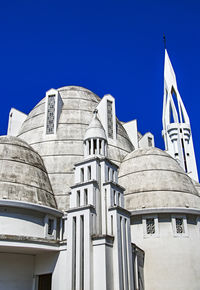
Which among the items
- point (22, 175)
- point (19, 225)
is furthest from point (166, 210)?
point (22, 175)

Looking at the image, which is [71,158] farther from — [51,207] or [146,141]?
[146,141]

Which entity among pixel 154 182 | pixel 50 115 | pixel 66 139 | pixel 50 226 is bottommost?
pixel 50 226

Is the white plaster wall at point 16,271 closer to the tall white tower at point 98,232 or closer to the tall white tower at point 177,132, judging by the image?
the tall white tower at point 98,232

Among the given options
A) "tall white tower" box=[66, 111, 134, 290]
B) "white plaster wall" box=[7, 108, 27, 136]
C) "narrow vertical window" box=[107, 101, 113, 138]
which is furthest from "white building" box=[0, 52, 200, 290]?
"white plaster wall" box=[7, 108, 27, 136]

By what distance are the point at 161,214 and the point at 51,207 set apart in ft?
25.4

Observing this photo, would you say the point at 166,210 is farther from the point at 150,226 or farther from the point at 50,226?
the point at 50,226

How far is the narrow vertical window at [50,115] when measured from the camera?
29.5m

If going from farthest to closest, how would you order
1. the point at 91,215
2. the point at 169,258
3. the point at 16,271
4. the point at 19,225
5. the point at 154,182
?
the point at 154,182, the point at 169,258, the point at 19,225, the point at 16,271, the point at 91,215

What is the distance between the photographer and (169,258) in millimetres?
21109

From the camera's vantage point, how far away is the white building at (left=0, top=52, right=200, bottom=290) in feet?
55.5

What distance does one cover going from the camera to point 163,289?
2052cm

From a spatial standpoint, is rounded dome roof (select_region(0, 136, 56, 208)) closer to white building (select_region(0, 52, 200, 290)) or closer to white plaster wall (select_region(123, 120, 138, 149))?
white building (select_region(0, 52, 200, 290))

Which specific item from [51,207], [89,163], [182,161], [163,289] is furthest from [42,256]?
[182,161]

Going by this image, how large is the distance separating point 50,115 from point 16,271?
1554 cm
